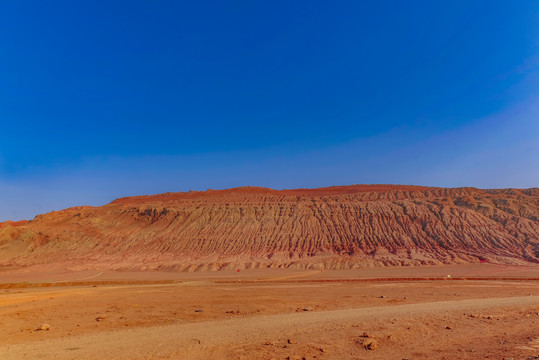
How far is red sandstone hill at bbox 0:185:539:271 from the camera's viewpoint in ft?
170

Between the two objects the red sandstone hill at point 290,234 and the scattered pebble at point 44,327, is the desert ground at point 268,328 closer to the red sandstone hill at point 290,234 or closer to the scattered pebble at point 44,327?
the scattered pebble at point 44,327

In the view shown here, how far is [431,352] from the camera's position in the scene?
1019 centimetres

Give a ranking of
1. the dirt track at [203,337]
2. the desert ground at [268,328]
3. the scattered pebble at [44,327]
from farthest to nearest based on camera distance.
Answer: the scattered pebble at [44,327] < the dirt track at [203,337] < the desert ground at [268,328]

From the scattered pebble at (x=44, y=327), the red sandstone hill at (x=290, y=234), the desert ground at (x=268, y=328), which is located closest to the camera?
the desert ground at (x=268, y=328)

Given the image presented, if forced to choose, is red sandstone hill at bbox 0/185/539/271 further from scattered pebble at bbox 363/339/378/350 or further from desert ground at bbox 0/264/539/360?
scattered pebble at bbox 363/339/378/350

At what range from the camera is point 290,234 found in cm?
6103

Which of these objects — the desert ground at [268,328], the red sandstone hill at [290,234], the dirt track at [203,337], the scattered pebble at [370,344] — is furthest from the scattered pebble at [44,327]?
the red sandstone hill at [290,234]

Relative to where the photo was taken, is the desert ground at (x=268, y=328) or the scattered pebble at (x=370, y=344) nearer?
the desert ground at (x=268, y=328)

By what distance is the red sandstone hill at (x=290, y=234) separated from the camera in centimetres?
5169

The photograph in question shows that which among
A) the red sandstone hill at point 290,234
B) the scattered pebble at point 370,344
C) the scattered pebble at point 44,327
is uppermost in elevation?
the red sandstone hill at point 290,234

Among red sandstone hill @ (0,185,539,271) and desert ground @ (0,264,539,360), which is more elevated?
red sandstone hill @ (0,185,539,271)

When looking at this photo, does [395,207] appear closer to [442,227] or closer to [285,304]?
[442,227]

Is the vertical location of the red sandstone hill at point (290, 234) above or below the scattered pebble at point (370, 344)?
above

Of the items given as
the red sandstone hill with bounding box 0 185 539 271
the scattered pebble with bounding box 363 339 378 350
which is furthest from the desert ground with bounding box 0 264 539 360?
Answer: the red sandstone hill with bounding box 0 185 539 271
